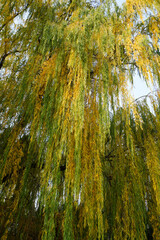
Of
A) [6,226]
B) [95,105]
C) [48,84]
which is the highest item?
[48,84]

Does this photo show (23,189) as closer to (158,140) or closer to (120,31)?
Result: (158,140)

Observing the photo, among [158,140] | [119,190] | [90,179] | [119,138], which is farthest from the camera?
[119,138]

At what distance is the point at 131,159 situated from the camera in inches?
67.6

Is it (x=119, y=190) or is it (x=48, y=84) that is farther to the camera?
(x=119, y=190)

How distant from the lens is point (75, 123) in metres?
1.23

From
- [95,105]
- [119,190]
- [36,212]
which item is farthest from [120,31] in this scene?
[36,212]

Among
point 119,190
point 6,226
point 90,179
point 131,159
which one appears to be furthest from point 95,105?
point 6,226

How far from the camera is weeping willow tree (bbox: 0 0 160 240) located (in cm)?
125

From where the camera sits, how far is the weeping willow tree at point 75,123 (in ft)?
4.09

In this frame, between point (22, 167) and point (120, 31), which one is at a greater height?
point (120, 31)

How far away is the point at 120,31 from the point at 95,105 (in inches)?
28.2

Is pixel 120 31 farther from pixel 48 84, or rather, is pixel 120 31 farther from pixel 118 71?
pixel 48 84

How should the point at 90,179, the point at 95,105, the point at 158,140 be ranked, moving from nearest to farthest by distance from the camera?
1. the point at 90,179
2. the point at 95,105
3. the point at 158,140

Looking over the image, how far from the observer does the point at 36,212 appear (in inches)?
78.0
